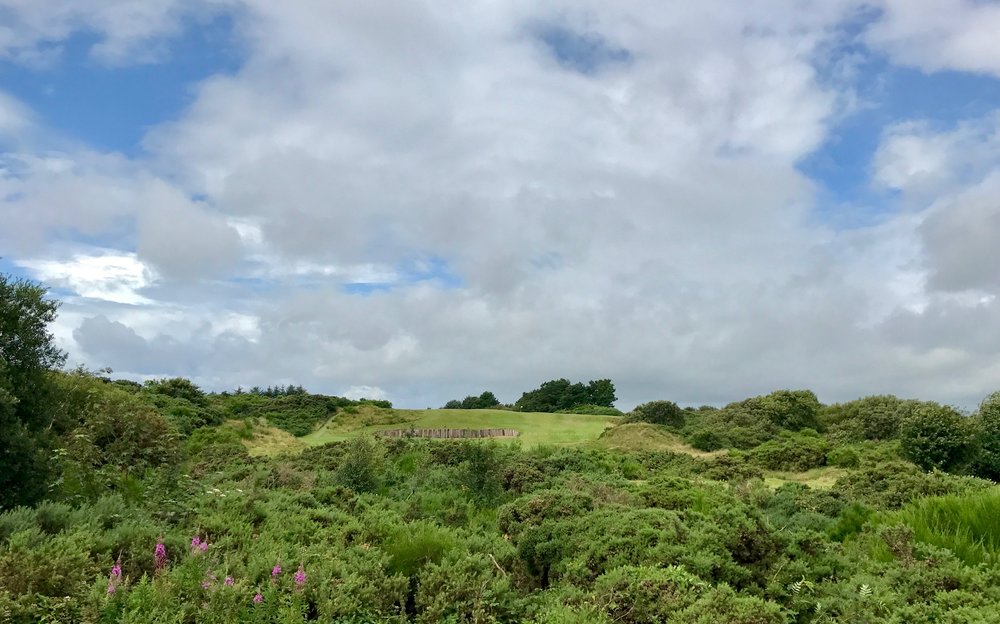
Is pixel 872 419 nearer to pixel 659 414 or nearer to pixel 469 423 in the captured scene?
pixel 659 414

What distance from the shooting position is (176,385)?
41281 millimetres

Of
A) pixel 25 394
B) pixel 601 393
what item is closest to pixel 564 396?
pixel 601 393

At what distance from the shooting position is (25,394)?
30.4ft

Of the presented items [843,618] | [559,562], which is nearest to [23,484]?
[559,562]

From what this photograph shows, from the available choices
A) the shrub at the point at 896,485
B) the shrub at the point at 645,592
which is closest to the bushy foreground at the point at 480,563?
the shrub at the point at 645,592

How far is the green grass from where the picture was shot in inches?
1459

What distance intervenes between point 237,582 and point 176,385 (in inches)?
1571

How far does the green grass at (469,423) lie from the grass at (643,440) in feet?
10.6

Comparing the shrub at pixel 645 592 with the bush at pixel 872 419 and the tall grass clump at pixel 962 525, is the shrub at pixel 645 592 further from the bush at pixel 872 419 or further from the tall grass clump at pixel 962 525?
the bush at pixel 872 419

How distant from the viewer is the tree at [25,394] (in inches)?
319

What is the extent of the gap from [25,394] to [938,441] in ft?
72.4

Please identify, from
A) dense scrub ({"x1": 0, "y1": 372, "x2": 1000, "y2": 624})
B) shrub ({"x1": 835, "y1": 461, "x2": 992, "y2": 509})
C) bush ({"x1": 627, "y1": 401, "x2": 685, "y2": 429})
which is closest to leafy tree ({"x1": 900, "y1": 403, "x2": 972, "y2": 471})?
shrub ({"x1": 835, "y1": 461, "x2": 992, "y2": 509})

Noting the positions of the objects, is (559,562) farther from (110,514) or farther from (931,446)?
(931,446)

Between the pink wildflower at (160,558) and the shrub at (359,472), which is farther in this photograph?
the shrub at (359,472)
